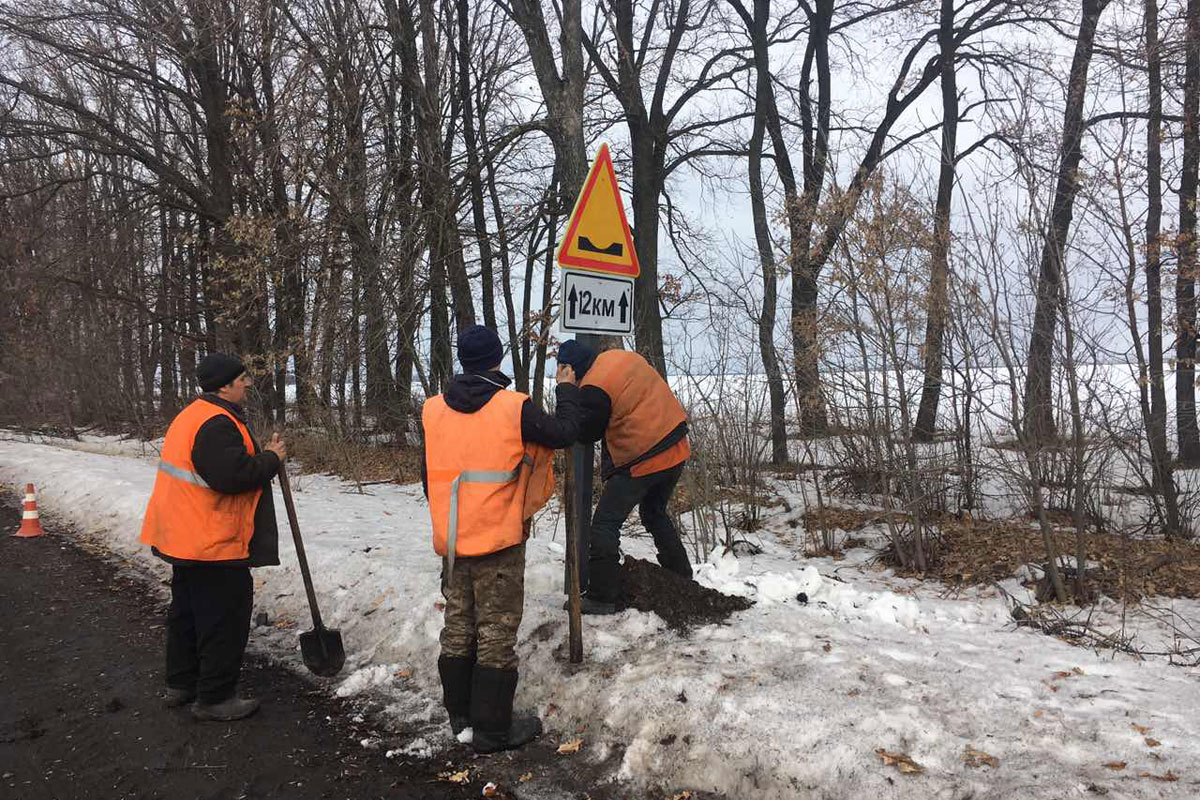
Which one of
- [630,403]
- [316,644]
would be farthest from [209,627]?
[630,403]

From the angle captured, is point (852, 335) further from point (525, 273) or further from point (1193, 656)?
point (525, 273)

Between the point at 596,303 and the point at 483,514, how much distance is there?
1381 mm

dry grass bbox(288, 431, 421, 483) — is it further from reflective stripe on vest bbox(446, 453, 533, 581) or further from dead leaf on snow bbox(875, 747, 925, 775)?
dead leaf on snow bbox(875, 747, 925, 775)

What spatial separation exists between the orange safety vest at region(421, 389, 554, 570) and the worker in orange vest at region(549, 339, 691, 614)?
3.53ft

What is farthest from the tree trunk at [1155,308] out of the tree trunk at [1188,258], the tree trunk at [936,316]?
the tree trunk at [936,316]

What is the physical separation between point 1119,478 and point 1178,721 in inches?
187

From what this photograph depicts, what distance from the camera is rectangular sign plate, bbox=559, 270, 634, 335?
4.15m

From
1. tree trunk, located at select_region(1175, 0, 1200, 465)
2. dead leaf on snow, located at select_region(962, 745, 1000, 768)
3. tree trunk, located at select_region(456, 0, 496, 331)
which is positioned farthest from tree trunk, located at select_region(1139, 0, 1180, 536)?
tree trunk, located at select_region(456, 0, 496, 331)

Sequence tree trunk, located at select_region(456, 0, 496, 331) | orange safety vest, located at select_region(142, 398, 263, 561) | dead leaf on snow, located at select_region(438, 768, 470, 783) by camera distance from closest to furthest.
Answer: dead leaf on snow, located at select_region(438, 768, 470, 783) → orange safety vest, located at select_region(142, 398, 263, 561) → tree trunk, located at select_region(456, 0, 496, 331)

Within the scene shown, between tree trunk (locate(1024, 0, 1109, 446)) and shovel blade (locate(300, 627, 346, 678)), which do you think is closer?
shovel blade (locate(300, 627, 346, 678))

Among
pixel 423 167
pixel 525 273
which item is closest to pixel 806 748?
pixel 423 167

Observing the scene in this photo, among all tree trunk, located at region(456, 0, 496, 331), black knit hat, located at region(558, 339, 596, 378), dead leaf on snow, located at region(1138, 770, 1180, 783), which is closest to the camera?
dead leaf on snow, located at region(1138, 770, 1180, 783)

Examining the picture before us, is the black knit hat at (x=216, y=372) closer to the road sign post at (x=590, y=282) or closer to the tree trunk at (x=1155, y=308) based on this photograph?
the road sign post at (x=590, y=282)

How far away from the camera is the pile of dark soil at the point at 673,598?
4825 mm
